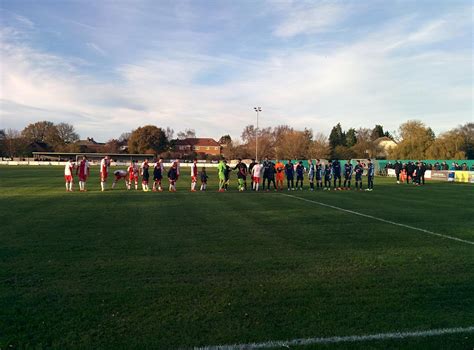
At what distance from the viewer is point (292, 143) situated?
8206cm

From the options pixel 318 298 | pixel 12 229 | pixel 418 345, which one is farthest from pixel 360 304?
pixel 12 229

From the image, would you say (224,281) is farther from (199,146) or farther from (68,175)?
(199,146)

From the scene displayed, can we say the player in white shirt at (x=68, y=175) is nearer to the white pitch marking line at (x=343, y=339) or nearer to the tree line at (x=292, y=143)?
the white pitch marking line at (x=343, y=339)

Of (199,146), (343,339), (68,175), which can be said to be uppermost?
(199,146)

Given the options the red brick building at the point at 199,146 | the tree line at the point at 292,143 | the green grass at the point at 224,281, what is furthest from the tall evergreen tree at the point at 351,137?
the green grass at the point at 224,281

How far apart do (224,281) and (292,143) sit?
7792cm

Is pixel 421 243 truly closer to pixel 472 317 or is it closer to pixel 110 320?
pixel 472 317

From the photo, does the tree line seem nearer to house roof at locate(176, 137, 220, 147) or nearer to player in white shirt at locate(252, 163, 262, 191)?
house roof at locate(176, 137, 220, 147)

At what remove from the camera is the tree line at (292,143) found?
6644cm

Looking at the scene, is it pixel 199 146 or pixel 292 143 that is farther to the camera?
pixel 199 146

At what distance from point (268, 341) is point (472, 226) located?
9404 mm

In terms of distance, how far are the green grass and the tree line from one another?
5653 cm

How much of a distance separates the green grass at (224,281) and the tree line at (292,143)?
56.5 meters

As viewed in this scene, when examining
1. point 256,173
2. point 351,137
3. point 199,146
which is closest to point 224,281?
point 256,173
